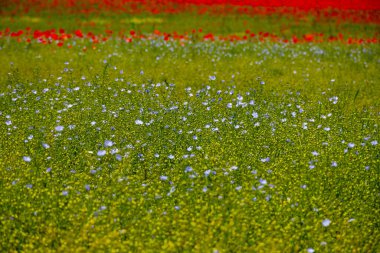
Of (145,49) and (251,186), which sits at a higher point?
(251,186)

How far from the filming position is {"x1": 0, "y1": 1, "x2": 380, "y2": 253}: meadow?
381 centimetres

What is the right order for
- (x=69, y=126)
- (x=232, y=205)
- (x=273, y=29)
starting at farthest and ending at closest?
(x=273, y=29), (x=69, y=126), (x=232, y=205)

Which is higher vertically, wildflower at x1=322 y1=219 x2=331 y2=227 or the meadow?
wildflower at x1=322 y1=219 x2=331 y2=227

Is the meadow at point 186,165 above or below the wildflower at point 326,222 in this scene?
below

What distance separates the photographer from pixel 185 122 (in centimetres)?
575

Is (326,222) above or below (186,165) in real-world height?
above

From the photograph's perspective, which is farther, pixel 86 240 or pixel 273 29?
pixel 273 29

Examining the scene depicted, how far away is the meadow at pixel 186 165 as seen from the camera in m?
3.81

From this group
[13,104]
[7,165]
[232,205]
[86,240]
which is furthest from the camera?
[13,104]

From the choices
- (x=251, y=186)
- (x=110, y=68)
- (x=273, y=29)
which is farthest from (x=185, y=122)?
(x=273, y=29)

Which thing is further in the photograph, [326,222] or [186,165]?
[186,165]

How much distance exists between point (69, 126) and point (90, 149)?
0.55m

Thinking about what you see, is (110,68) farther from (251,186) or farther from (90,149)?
(251,186)

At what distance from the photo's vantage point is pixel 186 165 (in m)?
4.84
